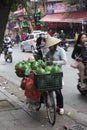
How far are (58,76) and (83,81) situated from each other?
289cm

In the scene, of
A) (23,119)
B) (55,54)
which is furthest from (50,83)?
(55,54)

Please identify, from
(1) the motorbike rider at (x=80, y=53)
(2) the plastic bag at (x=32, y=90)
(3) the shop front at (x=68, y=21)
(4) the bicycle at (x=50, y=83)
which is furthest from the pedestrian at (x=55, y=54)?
(3) the shop front at (x=68, y=21)

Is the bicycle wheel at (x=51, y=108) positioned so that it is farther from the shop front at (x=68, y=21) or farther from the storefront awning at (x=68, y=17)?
the storefront awning at (x=68, y=17)

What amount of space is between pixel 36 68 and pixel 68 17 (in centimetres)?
3547

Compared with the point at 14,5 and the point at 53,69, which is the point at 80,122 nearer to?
the point at 53,69

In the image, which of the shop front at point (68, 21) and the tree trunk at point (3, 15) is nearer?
the tree trunk at point (3, 15)

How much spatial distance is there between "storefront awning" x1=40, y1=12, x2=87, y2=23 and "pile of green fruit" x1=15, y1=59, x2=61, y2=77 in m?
31.2

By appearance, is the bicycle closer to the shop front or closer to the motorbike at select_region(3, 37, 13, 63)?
the motorbike at select_region(3, 37, 13, 63)

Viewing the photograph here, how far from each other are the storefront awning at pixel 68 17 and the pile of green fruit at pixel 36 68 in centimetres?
3120

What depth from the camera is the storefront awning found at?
131 ft

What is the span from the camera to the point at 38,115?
8.02m

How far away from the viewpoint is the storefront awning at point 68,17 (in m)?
40.0

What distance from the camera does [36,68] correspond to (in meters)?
7.78

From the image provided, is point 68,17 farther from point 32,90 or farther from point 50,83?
point 50,83
